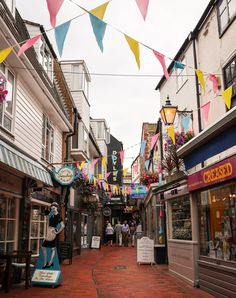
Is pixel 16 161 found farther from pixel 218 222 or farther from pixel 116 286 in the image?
pixel 218 222

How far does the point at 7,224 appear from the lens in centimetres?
1016

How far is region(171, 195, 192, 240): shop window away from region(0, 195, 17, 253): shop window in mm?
5031

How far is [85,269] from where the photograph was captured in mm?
13562

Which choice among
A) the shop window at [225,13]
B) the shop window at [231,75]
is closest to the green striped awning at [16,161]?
the shop window at [231,75]

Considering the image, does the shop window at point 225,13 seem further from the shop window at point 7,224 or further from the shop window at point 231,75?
the shop window at point 7,224

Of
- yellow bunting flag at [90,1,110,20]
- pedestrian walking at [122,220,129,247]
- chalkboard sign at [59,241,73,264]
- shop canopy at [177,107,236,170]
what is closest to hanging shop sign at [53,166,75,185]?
chalkboard sign at [59,241,73,264]


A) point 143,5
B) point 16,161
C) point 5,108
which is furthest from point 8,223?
point 143,5

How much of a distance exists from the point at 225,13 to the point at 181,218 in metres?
6.71

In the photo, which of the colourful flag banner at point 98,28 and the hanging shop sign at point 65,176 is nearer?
the colourful flag banner at point 98,28

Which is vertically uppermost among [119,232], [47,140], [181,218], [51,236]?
[47,140]

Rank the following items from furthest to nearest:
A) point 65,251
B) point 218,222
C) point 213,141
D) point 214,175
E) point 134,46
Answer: point 65,251 < point 218,222 < point 213,141 < point 214,175 < point 134,46

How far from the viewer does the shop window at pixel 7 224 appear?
9.77 meters

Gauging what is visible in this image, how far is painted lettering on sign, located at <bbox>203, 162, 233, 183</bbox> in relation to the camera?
767cm

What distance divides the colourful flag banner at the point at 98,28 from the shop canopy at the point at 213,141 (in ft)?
9.55
